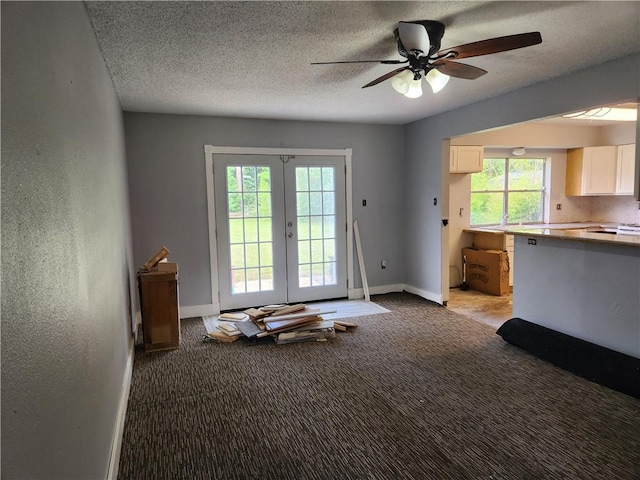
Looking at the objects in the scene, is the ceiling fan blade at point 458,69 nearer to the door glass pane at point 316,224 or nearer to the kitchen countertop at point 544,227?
the door glass pane at point 316,224

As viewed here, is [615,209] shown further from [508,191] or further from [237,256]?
[237,256]

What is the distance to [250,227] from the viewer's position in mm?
5172

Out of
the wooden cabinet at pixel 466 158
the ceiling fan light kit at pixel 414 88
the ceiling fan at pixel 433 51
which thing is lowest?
the wooden cabinet at pixel 466 158

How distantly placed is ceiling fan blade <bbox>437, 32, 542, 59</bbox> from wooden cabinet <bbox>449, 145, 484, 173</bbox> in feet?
11.5

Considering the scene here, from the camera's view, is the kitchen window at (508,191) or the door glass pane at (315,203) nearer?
the door glass pane at (315,203)

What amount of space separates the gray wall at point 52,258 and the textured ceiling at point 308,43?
0.52 metres

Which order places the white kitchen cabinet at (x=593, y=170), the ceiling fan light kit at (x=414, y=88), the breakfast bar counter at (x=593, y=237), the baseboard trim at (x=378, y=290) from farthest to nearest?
the white kitchen cabinet at (x=593, y=170)
the baseboard trim at (x=378, y=290)
the breakfast bar counter at (x=593, y=237)
the ceiling fan light kit at (x=414, y=88)

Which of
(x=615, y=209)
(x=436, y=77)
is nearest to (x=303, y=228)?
(x=436, y=77)

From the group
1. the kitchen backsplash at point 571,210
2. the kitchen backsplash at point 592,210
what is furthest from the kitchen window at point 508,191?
the kitchen backsplash at point 592,210

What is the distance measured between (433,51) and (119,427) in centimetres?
293

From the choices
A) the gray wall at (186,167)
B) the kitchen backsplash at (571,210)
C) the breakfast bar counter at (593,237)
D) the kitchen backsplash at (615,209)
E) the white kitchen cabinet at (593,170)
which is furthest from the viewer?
the kitchen backsplash at (571,210)

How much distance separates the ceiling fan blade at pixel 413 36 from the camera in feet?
7.40

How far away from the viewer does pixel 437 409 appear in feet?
9.00

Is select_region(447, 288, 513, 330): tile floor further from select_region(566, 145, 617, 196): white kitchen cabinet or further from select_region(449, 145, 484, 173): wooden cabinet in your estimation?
select_region(566, 145, 617, 196): white kitchen cabinet
